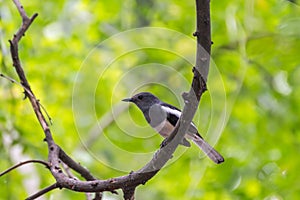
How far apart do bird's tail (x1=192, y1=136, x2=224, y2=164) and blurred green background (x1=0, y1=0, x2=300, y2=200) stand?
4.43ft

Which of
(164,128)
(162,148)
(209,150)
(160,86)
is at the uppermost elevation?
(162,148)

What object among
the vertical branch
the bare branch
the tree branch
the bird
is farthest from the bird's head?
the vertical branch

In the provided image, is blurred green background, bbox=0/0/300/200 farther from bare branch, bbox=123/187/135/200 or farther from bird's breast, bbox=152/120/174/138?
bare branch, bbox=123/187/135/200

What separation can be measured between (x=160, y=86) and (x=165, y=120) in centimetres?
229

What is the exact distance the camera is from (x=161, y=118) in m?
3.08

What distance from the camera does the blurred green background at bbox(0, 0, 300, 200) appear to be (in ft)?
15.2

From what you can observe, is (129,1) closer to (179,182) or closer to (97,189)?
(179,182)

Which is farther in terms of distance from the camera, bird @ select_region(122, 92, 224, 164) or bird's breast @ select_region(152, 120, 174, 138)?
bird's breast @ select_region(152, 120, 174, 138)

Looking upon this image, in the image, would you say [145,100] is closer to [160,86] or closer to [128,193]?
[128,193]

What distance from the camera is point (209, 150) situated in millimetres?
2832

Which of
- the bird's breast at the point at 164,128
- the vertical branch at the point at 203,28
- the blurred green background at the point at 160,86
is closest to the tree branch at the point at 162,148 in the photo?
the vertical branch at the point at 203,28

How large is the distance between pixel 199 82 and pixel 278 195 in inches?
118

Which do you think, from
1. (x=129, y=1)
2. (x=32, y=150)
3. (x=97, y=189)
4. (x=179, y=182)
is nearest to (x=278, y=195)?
(x=179, y=182)

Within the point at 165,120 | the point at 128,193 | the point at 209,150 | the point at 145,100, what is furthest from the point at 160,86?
the point at 128,193
